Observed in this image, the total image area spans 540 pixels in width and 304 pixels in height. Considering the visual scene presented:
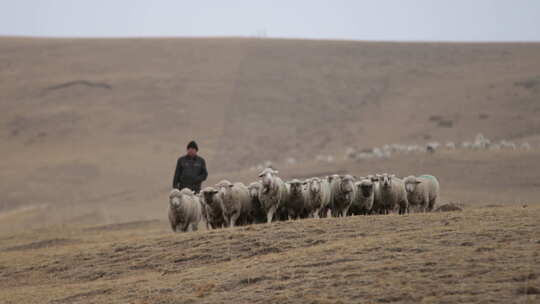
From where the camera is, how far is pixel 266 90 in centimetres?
6881

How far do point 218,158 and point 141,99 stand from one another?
14227 mm

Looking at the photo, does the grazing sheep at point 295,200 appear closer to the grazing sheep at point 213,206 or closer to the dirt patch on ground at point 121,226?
the grazing sheep at point 213,206

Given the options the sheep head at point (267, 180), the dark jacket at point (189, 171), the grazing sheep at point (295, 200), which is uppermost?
the dark jacket at point (189, 171)

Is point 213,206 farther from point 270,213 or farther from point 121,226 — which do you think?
point 121,226

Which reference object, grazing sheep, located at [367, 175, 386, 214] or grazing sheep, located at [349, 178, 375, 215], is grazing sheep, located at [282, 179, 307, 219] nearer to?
grazing sheep, located at [349, 178, 375, 215]

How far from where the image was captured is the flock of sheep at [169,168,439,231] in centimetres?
1805

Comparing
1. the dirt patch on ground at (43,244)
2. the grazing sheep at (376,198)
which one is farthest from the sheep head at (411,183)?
the dirt patch on ground at (43,244)

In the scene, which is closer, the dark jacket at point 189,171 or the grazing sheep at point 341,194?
the grazing sheep at point 341,194

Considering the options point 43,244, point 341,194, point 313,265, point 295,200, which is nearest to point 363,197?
point 341,194

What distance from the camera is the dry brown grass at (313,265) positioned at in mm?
10539

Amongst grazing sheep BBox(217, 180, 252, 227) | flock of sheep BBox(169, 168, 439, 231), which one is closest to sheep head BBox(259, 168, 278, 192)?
flock of sheep BBox(169, 168, 439, 231)

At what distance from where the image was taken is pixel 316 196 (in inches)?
729

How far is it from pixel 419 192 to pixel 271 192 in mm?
3922

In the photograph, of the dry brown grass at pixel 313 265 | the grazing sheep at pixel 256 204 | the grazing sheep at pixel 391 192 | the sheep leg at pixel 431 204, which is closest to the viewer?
the dry brown grass at pixel 313 265
